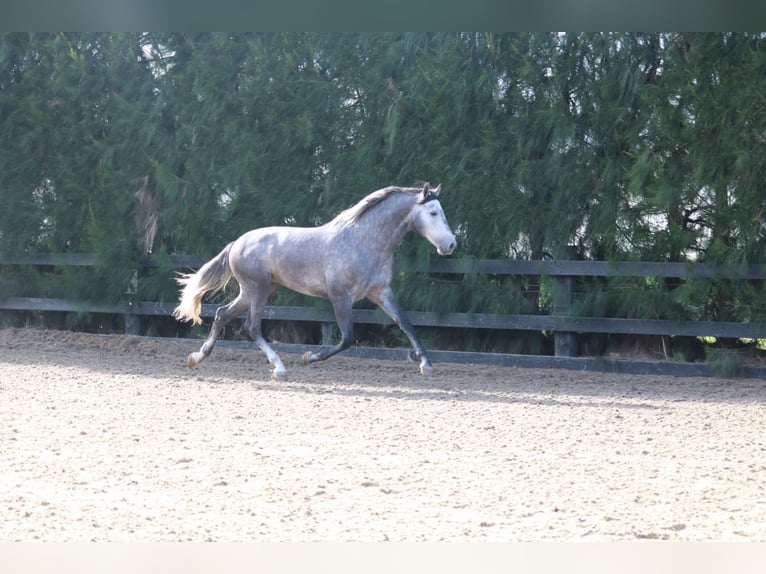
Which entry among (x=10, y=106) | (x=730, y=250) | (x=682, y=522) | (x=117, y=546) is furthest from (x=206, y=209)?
(x=117, y=546)

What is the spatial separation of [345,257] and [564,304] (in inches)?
73.6

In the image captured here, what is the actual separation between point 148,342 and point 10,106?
306 cm

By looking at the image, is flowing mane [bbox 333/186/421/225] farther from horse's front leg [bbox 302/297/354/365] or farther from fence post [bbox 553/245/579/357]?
fence post [bbox 553/245/579/357]

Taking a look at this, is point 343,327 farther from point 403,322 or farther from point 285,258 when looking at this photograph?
point 285,258

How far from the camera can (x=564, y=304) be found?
7.89m

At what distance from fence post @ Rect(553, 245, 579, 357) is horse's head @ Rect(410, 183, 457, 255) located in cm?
125

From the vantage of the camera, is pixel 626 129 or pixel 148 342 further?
pixel 148 342

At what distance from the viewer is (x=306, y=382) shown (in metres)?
7.22

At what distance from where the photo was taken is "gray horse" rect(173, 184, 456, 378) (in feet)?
23.6

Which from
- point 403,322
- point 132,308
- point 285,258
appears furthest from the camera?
point 132,308

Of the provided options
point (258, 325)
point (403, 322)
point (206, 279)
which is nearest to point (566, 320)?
point (403, 322)

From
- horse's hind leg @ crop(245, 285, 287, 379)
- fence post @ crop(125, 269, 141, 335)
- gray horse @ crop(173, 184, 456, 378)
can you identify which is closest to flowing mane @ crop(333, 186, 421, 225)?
gray horse @ crop(173, 184, 456, 378)

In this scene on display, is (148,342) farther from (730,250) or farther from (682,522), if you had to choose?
(682,522)

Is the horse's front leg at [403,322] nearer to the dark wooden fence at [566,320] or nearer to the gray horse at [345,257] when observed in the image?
the gray horse at [345,257]
